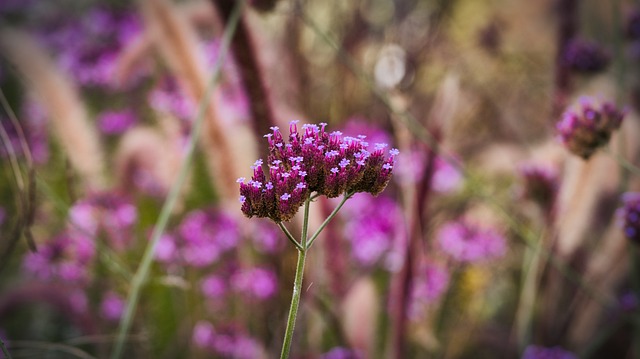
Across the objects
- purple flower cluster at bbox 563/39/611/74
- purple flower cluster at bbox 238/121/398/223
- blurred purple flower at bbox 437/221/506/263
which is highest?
purple flower cluster at bbox 563/39/611/74

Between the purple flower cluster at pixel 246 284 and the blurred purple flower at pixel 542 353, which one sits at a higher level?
the purple flower cluster at pixel 246 284

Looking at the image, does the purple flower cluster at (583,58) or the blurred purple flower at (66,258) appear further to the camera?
the blurred purple flower at (66,258)

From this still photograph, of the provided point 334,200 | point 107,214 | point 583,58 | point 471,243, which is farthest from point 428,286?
point 107,214

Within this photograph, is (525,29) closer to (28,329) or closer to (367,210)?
(367,210)

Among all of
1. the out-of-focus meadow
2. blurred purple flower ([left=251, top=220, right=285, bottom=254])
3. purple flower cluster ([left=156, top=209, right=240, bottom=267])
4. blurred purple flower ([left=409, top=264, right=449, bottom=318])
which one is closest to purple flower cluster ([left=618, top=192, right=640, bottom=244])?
the out-of-focus meadow

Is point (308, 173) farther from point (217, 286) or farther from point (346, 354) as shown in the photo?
point (217, 286)

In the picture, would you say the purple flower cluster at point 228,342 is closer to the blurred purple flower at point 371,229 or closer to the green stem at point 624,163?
the blurred purple flower at point 371,229

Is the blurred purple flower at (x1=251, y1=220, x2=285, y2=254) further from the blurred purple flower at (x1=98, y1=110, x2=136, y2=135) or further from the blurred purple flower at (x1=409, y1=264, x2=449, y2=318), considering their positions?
the blurred purple flower at (x1=98, y1=110, x2=136, y2=135)

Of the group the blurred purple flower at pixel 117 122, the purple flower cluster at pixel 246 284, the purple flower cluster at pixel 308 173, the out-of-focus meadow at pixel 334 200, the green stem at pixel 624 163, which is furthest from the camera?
the blurred purple flower at pixel 117 122

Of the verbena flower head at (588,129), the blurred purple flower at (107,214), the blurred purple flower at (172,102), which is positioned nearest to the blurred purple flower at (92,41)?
the blurred purple flower at (172,102)
